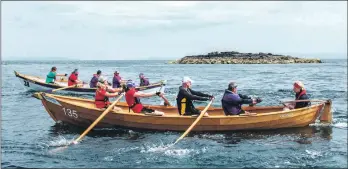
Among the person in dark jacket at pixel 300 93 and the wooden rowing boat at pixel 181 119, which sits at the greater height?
the person in dark jacket at pixel 300 93

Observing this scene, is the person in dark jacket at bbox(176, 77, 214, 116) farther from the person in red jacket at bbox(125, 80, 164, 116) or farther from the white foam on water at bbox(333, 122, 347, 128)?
the white foam on water at bbox(333, 122, 347, 128)

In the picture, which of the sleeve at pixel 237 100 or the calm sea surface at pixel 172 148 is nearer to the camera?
the calm sea surface at pixel 172 148

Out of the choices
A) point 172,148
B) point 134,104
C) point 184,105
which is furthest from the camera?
point 134,104

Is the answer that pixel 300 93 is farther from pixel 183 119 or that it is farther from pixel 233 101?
pixel 183 119

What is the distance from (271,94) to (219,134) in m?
14.4

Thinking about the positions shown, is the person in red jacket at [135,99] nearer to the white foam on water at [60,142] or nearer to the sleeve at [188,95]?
the sleeve at [188,95]

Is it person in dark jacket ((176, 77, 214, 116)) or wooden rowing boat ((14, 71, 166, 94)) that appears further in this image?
wooden rowing boat ((14, 71, 166, 94))

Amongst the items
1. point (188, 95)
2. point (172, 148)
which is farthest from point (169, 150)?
point (188, 95)

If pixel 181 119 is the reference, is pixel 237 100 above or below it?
above

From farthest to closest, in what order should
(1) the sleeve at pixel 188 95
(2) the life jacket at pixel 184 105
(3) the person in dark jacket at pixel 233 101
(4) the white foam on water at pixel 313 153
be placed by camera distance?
1. (2) the life jacket at pixel 184 105
2. (3) the person in dark jacket at pixel 233 101
3. (1) the sleeve at pixel 188 95
4. (4) the white foam on water at pixel 313 153

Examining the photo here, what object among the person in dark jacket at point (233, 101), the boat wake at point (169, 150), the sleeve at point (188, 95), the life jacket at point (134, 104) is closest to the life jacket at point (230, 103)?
the person in dark jacket at point (233, 101)

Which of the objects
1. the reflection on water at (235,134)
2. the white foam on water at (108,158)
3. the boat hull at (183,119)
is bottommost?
the white foam on water at (108,158)

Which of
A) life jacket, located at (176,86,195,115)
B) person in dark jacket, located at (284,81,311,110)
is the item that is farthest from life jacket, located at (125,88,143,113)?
person in dark jacket, located at (284,81,311,110)

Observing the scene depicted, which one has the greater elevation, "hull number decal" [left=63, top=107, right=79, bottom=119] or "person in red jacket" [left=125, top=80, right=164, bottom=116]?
"person in red jacket" [left=125, top=80, right=164, bottom=116]
